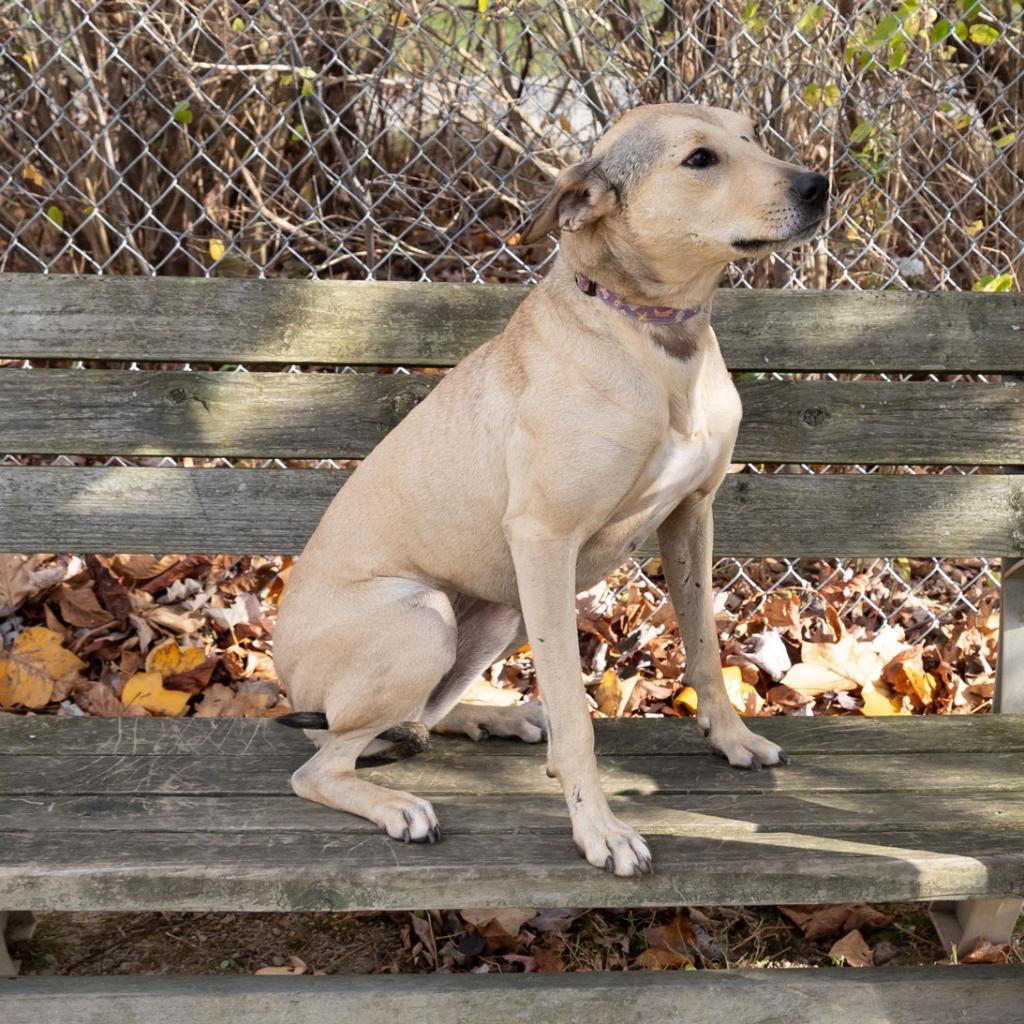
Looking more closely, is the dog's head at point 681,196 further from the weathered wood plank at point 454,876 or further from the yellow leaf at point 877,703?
the yellow leaf at point 877,703

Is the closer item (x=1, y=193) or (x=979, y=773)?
(x=979, y=773)

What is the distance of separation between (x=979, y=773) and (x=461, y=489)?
125 cm

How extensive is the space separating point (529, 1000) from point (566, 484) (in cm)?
94

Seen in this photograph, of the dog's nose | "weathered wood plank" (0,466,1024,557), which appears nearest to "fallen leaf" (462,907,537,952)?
"weathered wood plank" (0,466,1024,557)

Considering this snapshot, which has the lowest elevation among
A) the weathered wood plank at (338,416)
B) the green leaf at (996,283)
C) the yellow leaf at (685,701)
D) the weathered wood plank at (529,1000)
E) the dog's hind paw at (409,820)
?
the yellow leaf at (685,701)

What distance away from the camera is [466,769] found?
2721 millimetres

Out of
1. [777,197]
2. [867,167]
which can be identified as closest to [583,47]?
[867,167]

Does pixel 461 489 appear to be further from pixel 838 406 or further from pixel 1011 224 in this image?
pixel 1011 224

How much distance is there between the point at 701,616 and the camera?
9.27ft

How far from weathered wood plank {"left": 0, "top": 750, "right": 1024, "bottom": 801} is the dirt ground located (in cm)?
56

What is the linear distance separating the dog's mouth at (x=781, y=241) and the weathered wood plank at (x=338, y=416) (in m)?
0.89

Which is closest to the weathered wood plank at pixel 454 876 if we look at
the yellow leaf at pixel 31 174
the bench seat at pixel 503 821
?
the bench seat at pixel 503 821

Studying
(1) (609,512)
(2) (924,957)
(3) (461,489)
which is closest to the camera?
(1) (609,512)

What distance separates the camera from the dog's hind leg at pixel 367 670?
2.49 meters
